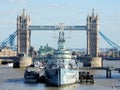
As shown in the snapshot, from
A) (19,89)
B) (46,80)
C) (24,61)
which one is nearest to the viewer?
(19,89)

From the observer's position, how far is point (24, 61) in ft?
580

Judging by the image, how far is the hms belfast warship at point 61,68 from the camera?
86188mm

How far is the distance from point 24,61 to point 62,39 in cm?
8453

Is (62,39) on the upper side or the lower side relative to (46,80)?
upper

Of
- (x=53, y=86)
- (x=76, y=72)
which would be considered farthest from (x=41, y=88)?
(x=76, y=72)

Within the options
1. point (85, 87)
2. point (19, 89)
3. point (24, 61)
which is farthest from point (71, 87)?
point (24, 61)

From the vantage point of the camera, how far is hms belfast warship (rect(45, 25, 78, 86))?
Result: 8619cm

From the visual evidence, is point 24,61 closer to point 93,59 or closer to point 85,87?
point 93,59

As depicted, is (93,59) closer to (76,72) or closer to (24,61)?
(24,61)

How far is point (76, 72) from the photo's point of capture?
90438 millimetres

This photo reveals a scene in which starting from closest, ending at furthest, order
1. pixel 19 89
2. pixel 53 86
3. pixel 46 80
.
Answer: pixel 19 89 → pixel 53 86 → pixel 46 80

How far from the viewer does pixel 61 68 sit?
8631cm

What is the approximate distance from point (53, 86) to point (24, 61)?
91.3 m

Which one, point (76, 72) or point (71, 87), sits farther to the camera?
point (76, 72)
